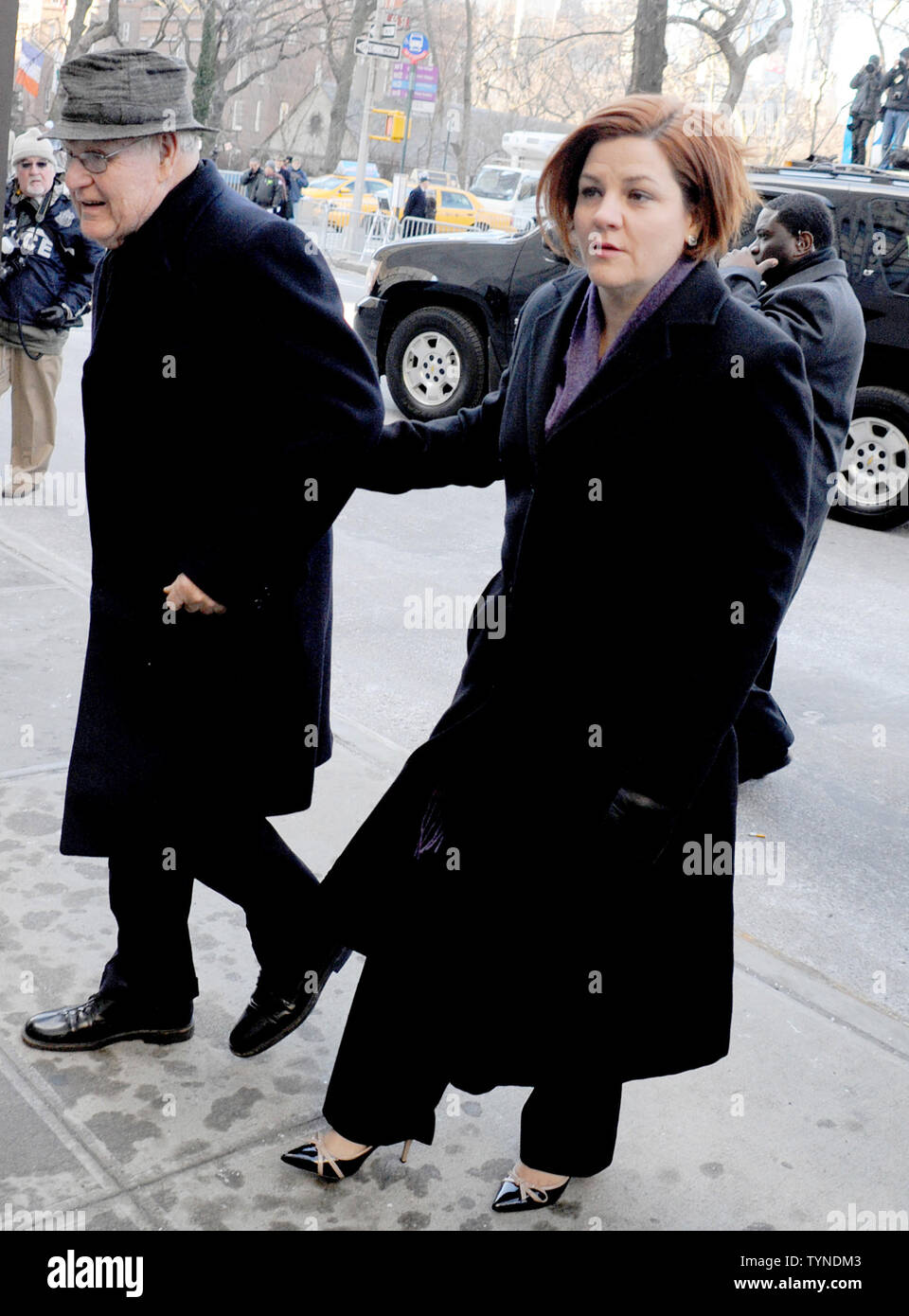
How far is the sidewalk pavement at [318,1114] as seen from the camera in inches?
101

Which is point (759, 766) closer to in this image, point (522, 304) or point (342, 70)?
point (522, 304)

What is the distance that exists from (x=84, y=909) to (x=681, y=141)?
7.49 ft

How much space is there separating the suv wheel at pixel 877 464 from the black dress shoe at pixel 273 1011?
22.5 feet

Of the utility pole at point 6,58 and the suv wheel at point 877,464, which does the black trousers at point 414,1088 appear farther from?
the suv wheel at point 877,464

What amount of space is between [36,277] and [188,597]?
5389 millimetres

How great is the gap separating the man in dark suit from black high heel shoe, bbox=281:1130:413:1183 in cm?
249

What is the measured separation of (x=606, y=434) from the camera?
2.20 meters

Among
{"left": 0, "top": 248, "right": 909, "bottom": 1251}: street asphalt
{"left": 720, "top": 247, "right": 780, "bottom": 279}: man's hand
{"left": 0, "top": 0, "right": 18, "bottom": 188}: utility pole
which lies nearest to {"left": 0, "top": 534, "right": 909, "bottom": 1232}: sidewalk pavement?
{"left": 0, "top": 248, "right": 909, "bottom": 1251}: street asphalt

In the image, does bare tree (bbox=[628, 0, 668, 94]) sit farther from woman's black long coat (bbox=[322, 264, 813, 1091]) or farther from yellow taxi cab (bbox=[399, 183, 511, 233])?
woman's black long coat (bbox=[322, 264, 813, 1091])

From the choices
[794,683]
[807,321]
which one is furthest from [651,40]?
[807,321]

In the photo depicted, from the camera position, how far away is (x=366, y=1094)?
251cm
